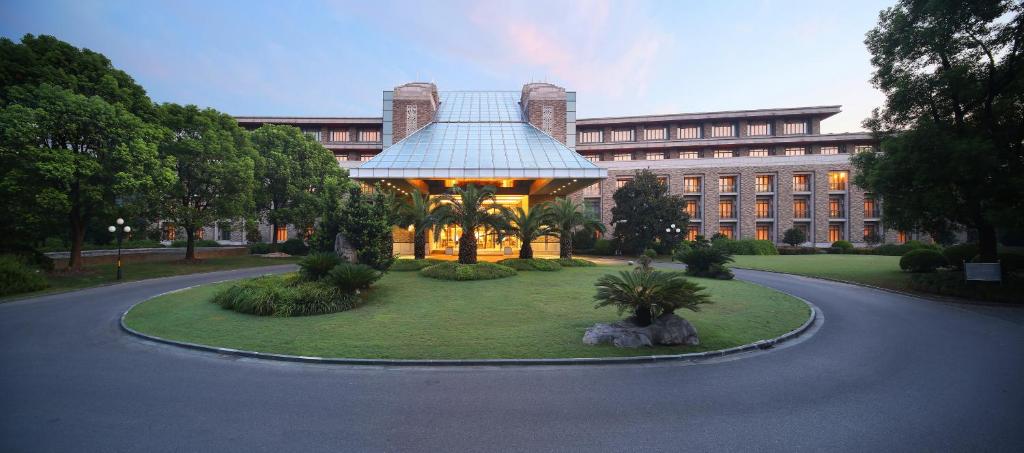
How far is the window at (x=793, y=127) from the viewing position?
60.1m

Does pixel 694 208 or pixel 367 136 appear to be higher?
pixel 367 136

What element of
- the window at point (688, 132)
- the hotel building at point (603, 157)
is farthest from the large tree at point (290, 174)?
the window at point (688, 132)

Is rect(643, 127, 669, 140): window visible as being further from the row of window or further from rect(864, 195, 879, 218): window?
rect(864, 195, 879, 218): window

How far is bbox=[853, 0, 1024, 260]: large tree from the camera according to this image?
615 inches

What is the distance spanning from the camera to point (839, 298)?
16781 millimetres

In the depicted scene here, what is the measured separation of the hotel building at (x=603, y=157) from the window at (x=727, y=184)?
134 millimetres

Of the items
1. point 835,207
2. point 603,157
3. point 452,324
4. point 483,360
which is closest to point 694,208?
point 603,157

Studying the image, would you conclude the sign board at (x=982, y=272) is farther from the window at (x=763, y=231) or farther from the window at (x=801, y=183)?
the window at (x=801, y=183)

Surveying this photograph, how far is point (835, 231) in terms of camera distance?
50.6 metres

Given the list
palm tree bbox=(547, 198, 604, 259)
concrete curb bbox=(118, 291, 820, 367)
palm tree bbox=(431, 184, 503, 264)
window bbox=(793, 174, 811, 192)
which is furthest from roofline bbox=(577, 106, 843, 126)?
concrete curb bbox=(118, 291, 820, 367)

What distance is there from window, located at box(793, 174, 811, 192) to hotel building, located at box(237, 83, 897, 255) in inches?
5.2

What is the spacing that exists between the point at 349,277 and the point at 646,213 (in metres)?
31.9

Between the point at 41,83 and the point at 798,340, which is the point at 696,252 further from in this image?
the point at 41,83

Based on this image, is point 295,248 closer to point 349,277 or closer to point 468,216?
point 468,216
